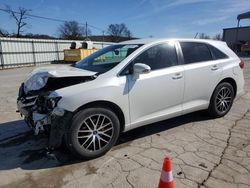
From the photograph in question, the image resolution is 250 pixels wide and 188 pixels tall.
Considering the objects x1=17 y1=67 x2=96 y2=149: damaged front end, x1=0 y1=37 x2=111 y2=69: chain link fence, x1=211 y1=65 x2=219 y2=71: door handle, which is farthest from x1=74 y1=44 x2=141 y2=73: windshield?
x1=0 y1=37 x2=111 y2=69: chain link fence

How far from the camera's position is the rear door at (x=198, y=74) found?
174 inches

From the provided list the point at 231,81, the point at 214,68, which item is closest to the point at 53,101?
the point at 214,68

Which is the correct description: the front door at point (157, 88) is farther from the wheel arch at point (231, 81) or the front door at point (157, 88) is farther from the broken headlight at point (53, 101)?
the wheel arch at point (231, 81)

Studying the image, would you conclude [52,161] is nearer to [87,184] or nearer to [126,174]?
[87,184]

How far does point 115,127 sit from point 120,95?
48 cm

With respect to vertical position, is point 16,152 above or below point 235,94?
below

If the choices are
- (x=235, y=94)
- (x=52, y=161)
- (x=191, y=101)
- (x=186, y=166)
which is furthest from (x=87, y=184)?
(x=235, y=94)

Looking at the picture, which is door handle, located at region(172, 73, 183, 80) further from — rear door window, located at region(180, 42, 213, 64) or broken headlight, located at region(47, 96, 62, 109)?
broken headlight, located at region(47, 96, 62, 109)

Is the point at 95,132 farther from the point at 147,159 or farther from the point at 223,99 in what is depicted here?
the point at 223,99

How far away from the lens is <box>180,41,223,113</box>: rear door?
4.41 meters

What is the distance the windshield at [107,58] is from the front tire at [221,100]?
1.94 m

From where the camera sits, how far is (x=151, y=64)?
13.3 feet

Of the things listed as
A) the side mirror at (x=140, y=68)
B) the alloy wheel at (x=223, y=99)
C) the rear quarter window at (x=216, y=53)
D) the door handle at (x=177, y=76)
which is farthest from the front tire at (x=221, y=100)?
the side mirror at (x=140, y=68)

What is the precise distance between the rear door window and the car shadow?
4.10 feet
